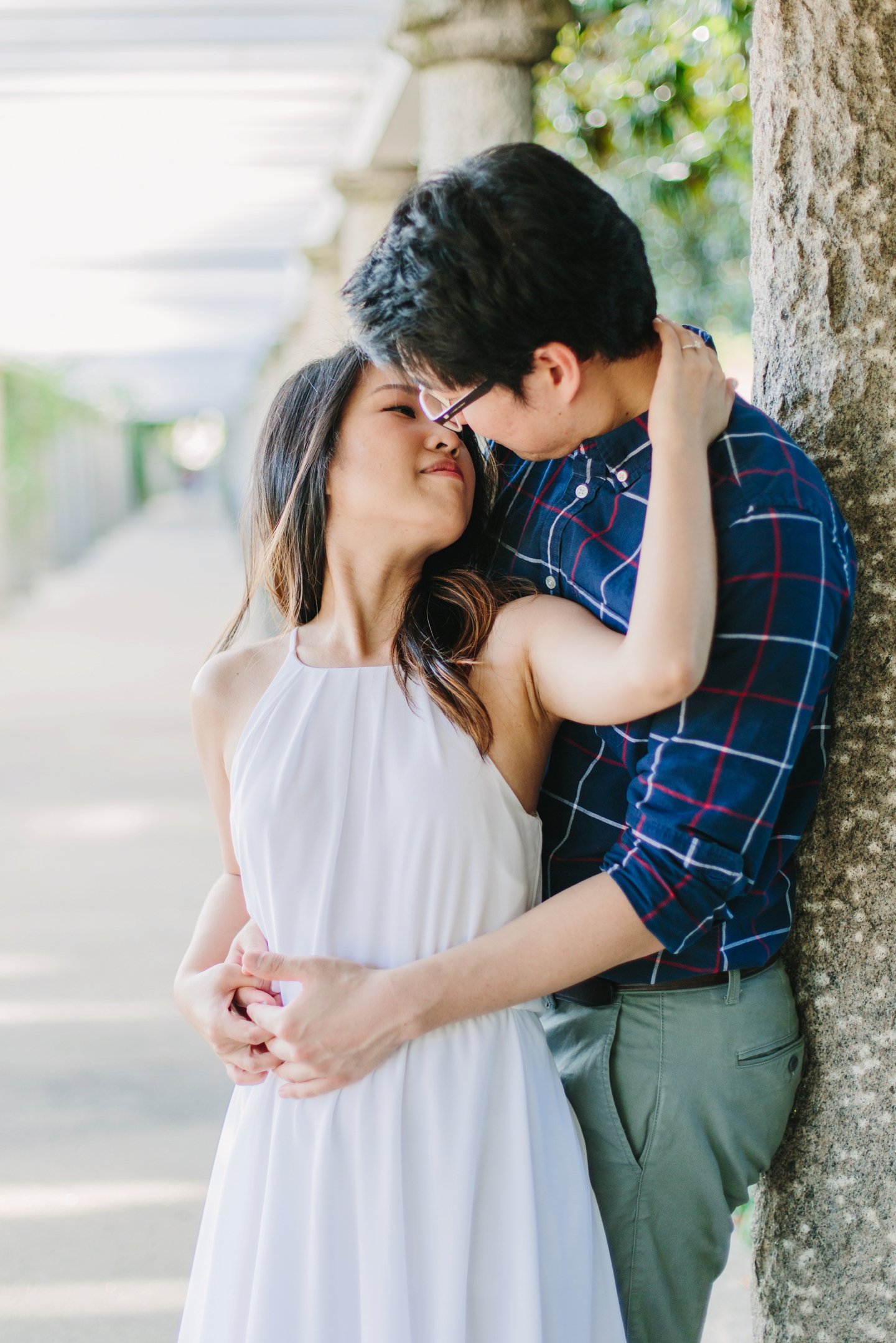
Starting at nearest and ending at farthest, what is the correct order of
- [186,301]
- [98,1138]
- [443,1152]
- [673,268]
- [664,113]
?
[443,1152] < [98,1138] < [664,113] < [673,268] < [186,301]

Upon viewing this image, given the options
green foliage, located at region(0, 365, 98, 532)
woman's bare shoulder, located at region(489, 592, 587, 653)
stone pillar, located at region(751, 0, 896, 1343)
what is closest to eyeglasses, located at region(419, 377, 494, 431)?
woman's bare shoulder, located at region(489, 592, 587, 653)

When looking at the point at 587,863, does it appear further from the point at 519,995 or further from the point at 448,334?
the point at 448,334

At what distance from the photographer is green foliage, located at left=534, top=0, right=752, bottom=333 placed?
4465 mm

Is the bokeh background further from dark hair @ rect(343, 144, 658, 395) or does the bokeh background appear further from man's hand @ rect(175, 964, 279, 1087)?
man's hand @ rect(175, 964, 279, 1087)

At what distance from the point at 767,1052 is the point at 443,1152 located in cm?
46

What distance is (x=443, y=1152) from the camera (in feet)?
4.85

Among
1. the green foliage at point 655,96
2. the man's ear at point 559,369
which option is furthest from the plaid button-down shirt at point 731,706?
the green foliage at point 655,96

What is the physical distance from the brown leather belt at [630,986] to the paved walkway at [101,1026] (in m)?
0.54

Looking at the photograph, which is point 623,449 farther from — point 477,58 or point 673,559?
point 477,58

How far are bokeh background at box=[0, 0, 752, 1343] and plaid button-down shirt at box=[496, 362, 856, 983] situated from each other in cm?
74

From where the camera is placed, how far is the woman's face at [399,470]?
169 centimetres

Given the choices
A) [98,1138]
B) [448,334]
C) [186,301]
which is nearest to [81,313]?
[186,301]

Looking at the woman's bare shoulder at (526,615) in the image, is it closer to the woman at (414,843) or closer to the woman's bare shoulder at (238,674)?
the woman at (414,843)

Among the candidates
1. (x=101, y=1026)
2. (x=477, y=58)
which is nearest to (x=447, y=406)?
(x=477, y=58)
